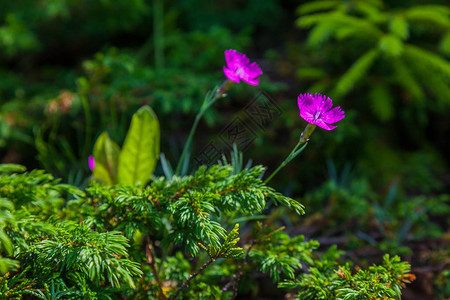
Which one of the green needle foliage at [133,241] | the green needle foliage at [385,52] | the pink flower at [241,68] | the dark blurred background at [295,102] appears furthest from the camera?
the green needle foliage at [385,52]

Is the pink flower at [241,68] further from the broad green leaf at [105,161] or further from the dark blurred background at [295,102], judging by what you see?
the dark blurred background at [295,102]

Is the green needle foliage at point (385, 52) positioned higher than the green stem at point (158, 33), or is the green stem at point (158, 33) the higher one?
the green stem at point (158, 33)

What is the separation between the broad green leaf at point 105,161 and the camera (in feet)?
3.61

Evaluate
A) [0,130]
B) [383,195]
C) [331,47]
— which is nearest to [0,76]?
[0,130]

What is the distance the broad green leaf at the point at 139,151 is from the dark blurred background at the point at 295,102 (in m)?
0.36

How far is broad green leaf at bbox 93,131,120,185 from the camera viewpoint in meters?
1.10

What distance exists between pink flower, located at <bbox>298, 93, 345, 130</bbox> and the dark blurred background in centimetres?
68

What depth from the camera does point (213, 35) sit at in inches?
70.0

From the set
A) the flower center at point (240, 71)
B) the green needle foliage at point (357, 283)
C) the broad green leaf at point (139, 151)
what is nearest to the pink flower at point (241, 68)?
the flower center at point (240, 71)

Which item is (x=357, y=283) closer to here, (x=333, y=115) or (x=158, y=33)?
(x=333, y=115)

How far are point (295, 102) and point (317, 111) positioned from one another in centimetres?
112

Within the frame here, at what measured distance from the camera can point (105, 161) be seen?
3.65 ft

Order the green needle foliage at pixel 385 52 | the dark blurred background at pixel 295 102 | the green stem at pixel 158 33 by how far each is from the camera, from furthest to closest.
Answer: the green stem at pixel 158 33
the green needle foliage at pixel 385 52
the dark blurred background at pixel 295 102

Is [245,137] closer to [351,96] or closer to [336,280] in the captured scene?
[336,280]
